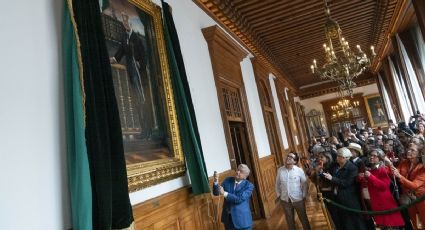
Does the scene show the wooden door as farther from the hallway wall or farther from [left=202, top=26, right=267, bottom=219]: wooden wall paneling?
the hallway wall

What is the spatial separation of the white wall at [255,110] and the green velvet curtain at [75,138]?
20.7 ft

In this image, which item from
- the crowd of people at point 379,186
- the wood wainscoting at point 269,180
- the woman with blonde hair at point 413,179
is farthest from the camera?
the wood wainscoting at point 269,180

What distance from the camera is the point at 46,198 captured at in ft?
7.75

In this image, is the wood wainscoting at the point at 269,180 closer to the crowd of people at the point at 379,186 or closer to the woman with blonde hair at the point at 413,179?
the crowd of people at the point at 379,186

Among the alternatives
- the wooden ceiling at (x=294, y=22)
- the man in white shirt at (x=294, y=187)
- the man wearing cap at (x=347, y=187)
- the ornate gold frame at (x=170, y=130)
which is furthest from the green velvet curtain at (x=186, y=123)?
the wooden ceiling at (x=294, y=22)

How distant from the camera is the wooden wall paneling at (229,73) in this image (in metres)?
6.49

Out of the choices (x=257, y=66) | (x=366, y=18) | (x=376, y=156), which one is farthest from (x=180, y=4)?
(x=366, y=18)

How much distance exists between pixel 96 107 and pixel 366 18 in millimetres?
9760

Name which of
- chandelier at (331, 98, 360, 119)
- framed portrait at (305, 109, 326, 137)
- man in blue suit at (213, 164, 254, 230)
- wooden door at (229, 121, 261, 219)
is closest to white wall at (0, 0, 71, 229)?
man in blue suit at (213, 164, 254, 230)

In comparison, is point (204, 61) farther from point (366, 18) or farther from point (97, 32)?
point (366, 18)

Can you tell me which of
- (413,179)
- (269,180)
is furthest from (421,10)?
(269,180)

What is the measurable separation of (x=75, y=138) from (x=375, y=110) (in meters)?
24.9

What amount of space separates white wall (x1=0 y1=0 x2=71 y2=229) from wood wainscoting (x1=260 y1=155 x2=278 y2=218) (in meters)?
6.15

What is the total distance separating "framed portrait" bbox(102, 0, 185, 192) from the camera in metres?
3.45
